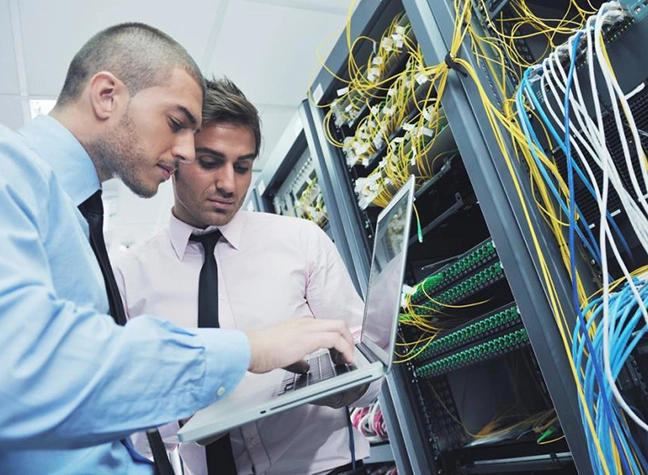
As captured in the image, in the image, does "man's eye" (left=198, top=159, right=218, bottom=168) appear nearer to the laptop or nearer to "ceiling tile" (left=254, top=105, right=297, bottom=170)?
the laptop

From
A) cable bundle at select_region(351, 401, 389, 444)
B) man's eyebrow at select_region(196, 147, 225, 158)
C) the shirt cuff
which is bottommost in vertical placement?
cable bundle at select_region(351, 401, 389, 444)

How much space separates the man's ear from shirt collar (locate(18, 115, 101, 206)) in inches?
4.0

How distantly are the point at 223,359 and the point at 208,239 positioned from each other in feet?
2.01

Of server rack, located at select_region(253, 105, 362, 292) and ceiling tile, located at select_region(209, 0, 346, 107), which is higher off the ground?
ceiling tile, located at select_region(209, 0, 346, 107)

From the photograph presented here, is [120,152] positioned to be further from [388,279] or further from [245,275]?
[388,279]

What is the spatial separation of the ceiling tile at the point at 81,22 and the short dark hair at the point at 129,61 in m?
1.25

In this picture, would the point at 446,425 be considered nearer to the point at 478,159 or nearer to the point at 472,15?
the point at 478,159

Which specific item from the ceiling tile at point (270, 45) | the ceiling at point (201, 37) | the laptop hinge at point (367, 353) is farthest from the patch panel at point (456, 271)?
the ceiling at point (201, 37)

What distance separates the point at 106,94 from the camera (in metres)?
0.91

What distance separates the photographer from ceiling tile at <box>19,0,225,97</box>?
2.00 meters

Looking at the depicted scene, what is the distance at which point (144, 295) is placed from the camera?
1.02 meters

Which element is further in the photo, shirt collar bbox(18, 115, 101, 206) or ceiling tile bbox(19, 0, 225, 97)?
ceiling tile bbox(19, 0, 225, 97)

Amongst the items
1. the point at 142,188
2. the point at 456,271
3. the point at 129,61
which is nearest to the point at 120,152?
the point at 142,188

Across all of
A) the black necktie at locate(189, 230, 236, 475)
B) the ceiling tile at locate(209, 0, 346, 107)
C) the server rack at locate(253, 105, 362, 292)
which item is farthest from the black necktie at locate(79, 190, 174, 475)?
the ceiling tile at locate(209, 0, 346, 107)
